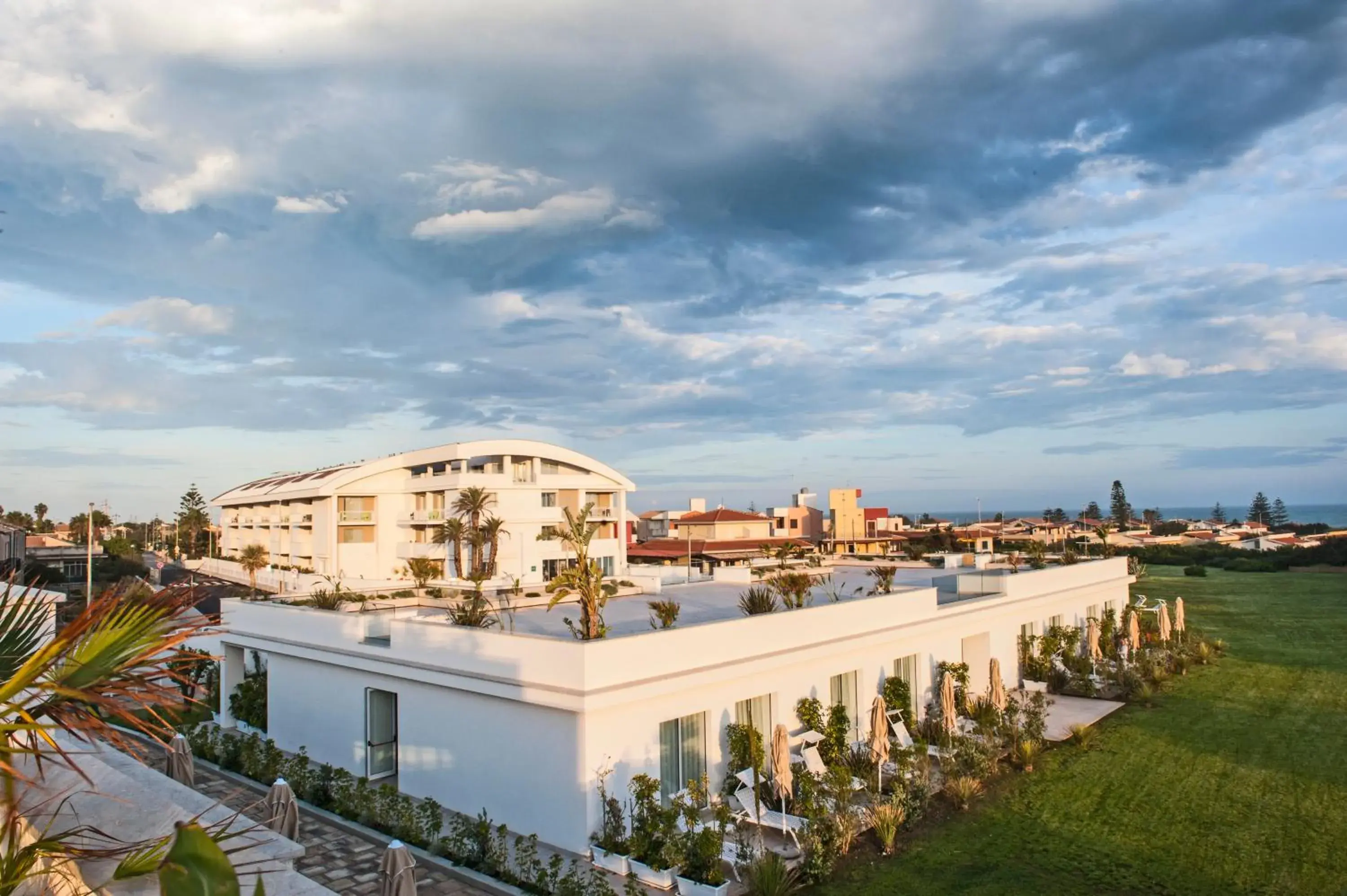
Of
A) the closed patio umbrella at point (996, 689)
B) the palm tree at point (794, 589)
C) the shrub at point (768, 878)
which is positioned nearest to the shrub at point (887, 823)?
the shrub at point (768, 878)

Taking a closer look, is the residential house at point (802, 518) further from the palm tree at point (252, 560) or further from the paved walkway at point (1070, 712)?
the paved walkway at point (1070, 712)

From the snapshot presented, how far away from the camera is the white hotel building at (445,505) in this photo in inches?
1720

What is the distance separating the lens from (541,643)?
428 inches

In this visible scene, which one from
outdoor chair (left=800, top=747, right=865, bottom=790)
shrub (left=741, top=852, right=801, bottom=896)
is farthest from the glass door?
shrub (left=741, top=852, right=801, bottom=896)

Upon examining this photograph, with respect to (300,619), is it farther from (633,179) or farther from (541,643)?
(633,179)

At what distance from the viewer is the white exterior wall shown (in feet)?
35.2

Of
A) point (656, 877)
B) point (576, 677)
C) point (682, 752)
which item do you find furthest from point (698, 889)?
point (576, 677)

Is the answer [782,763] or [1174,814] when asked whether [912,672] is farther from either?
[782,763]

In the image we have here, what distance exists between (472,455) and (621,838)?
3480 cm

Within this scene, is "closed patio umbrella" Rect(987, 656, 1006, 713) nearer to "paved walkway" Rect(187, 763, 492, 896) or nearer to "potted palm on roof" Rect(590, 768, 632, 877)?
"potted palm on roof" Rect(590, 768, 632, 877)

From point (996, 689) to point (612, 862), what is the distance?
9.18 meters

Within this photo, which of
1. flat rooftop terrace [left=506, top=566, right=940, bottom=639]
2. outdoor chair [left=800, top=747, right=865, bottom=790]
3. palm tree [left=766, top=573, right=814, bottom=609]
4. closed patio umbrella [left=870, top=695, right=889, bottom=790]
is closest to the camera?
outdoor chair [left=800, top=747, right=865, bottom=790]

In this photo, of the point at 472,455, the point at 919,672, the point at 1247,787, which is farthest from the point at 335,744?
the point at 472,455

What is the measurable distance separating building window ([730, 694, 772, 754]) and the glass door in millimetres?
5584
